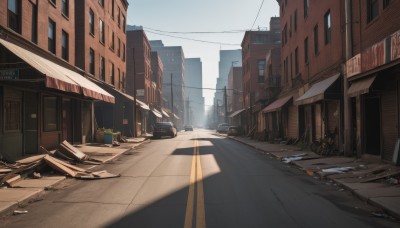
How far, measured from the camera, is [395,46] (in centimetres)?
1135

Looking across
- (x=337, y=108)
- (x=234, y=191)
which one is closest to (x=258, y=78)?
(x=337, y=108)

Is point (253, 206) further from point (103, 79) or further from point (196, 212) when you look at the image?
point (103, 79)

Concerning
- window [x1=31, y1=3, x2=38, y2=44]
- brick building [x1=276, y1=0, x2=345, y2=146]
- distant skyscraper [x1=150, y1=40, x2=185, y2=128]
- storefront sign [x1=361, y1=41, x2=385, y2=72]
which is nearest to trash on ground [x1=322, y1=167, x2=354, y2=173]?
storefront sign [x1=361, y1=41, x2=385, y2=72]

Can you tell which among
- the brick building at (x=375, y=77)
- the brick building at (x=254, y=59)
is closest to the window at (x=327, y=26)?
the brick building at (x=375, y=77)

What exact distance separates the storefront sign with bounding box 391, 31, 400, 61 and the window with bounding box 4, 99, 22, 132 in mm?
13085

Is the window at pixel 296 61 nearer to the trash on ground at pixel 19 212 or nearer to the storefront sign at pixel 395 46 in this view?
the storefront sign at pixel 395 46

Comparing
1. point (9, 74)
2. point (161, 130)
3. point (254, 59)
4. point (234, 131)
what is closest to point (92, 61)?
point (161, 130)

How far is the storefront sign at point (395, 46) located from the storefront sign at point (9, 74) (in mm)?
11273

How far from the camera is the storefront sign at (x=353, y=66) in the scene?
579 inches

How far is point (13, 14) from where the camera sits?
15.8 metres

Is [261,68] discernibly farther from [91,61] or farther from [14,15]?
[14,15]

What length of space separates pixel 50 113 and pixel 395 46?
16.0 metres

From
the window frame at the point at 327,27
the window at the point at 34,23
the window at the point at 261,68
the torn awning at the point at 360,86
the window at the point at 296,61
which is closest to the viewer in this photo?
the torn awning at the point at 360,86

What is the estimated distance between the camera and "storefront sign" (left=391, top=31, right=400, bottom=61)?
1112 cm
